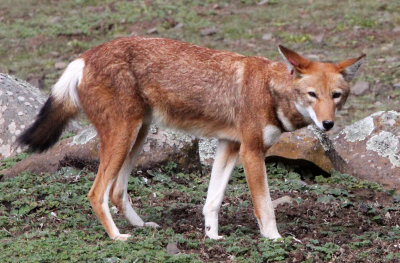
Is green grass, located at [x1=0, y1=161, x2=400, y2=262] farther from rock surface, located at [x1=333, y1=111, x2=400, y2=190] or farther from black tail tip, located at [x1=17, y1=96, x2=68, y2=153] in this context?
black tail tip, located at [x1=17, y1=96, x2=68, y2=153]

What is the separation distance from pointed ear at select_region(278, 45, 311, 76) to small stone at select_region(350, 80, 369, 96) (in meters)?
7.43

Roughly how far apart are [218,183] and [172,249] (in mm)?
1212

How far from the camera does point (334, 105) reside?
A: 287 inches

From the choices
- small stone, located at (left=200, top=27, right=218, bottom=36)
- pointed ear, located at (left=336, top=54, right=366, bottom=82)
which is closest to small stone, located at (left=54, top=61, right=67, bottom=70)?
small stone, located at (left=200, top=27, right=218, bottom=36)

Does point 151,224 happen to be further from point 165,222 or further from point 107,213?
point 107,213

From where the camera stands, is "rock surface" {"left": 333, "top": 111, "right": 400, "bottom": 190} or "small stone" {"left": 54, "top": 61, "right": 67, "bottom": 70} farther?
"small stone" {"left": 54, "top": 61, "right": 67, "bottom": 70}

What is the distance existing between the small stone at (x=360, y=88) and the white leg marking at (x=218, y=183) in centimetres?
715

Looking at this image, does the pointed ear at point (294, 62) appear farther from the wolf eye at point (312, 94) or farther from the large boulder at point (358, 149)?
the large boulder at point (358, 149)

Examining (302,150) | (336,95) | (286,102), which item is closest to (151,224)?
(286,102)

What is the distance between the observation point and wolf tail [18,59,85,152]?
7.87 meters

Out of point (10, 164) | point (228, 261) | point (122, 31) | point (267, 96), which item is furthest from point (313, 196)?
Result: point (122, 31)

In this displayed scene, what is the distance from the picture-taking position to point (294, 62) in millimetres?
7473

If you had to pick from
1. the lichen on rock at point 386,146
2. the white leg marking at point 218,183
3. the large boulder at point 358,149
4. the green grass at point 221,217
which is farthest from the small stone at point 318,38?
the white leg marking at point 218,183

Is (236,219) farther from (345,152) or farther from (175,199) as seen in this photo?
(345,152)
